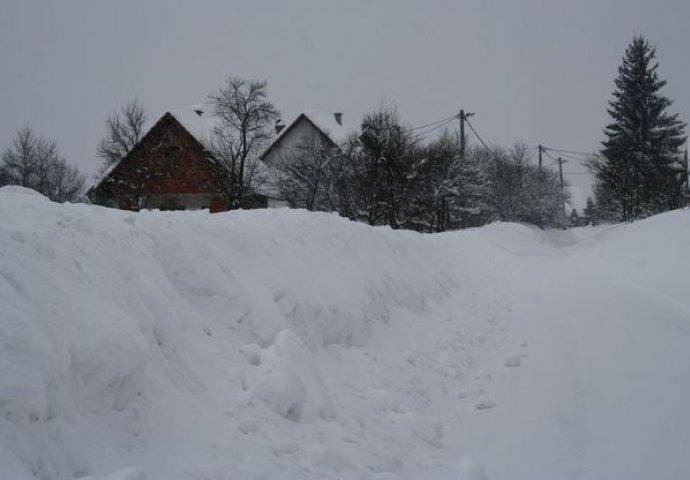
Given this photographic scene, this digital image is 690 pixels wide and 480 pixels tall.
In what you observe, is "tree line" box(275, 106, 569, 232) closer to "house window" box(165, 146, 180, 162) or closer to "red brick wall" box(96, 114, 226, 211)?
"red brick wall" box(96, 114, 226, 211)

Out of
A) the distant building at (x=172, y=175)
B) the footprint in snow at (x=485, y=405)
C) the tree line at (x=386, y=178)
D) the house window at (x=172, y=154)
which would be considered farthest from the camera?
the house window at (x=172, y=154)

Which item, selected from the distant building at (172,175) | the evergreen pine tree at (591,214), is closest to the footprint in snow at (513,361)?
the distant building at (172,175)

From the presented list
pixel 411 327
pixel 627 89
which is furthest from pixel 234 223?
pixel 627 89

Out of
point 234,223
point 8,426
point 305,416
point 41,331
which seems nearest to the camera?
point 8,426

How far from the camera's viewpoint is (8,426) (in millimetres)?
2680

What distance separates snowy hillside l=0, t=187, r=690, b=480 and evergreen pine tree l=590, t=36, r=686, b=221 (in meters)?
30.0

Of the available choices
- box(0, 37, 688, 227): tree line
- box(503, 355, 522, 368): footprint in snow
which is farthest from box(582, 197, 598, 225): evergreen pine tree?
box(503, 355, 522, 368): footprint in snow

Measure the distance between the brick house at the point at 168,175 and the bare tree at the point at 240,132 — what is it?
767 mm

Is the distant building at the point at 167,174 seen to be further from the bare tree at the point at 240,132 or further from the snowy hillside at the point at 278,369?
the snowy hillside at the point at 278,369

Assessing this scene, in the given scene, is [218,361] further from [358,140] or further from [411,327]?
[358,140]

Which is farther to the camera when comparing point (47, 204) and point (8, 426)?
point (47, 204)

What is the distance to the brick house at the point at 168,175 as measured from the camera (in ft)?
102

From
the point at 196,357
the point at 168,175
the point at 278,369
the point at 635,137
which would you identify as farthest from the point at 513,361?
the point at 635,137

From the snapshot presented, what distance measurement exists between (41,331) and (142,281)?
1.50 m
